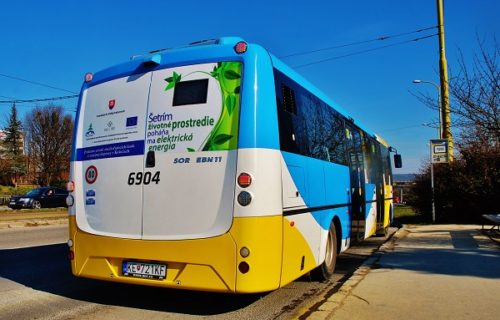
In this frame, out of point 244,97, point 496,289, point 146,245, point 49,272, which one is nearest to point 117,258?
point 146,245

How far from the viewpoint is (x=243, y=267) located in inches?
207

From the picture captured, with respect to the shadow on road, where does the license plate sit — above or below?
above

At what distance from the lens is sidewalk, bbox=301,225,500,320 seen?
573cm

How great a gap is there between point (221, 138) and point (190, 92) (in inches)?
29.0

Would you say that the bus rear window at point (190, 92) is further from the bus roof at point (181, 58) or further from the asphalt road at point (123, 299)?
the asphalt road at point (123, 299)

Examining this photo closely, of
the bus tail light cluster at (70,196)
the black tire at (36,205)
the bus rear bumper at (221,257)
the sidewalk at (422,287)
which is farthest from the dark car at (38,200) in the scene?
the bus rear bumper at (221,257)

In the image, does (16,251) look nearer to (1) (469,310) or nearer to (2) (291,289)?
(2) (291,289)

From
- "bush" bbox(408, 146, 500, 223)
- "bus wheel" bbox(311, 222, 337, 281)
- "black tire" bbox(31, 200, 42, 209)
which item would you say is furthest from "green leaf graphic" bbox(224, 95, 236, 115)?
"black tire" bbox(31, 200, 42, 209)

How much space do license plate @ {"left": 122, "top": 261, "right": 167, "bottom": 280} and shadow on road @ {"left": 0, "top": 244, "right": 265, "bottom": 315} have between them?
681 millimetres

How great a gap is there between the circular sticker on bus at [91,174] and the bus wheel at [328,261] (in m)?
3.59

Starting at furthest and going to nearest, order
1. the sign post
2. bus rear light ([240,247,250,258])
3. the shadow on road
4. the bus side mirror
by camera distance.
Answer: the sign post, the bus side mirror, the shadow on road, bus rear light ([240,247,250,258])

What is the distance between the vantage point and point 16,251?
37.4ft

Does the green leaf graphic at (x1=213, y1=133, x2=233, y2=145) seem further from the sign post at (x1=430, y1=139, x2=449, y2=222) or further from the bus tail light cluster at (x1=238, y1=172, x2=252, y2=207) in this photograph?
the sign post at (x1=430, y1=139, x2=449, y2=222)

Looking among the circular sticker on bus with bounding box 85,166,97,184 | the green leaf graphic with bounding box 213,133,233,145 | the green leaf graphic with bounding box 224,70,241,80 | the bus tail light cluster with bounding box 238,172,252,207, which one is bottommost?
the bus tail light cluster with bounding box 238,172,252,207
